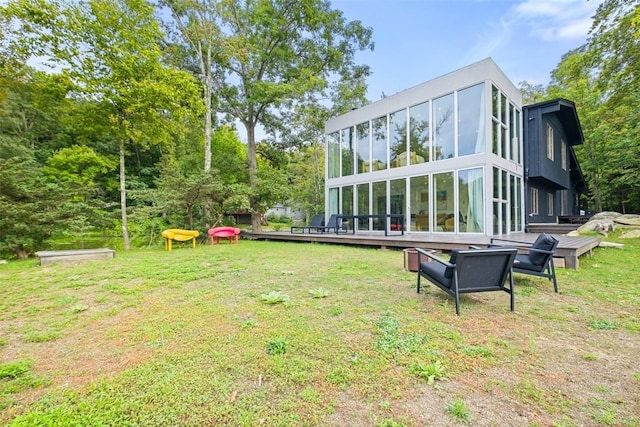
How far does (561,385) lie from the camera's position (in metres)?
1.89

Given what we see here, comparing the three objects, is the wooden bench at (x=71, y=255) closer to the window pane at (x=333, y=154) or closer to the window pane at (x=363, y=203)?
the window pane at (x=363, y=203)

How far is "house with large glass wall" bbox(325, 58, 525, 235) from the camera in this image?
9133 mm

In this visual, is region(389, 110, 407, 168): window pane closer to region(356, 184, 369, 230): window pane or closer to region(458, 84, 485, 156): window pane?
region(356, 184, 369, 230): window pane

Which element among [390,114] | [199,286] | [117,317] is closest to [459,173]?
[390,114]

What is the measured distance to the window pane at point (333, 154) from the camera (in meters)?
14.0

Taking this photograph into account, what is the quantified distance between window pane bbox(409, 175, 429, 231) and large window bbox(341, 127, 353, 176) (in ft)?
11.2

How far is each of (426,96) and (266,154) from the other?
359 inches

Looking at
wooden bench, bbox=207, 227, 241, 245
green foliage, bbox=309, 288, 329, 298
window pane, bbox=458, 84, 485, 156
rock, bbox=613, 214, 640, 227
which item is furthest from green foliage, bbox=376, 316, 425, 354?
rock, bbox=613, 214, 640, 227

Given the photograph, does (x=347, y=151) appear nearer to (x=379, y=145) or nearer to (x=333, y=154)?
(x=333, y=154)

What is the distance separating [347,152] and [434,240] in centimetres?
694

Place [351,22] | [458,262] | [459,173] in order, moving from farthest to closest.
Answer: [351,22], [459,173], [458,262]

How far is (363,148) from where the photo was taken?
1281 centimetres

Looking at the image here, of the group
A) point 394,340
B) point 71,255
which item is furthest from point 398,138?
point 71,255

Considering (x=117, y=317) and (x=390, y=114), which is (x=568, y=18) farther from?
(x=117, y=317)
